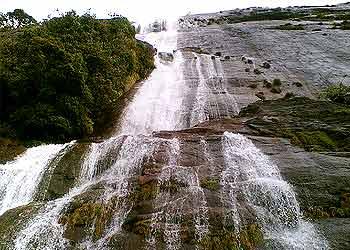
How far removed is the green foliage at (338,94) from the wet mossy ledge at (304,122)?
6.14ft

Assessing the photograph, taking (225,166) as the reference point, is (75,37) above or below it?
above

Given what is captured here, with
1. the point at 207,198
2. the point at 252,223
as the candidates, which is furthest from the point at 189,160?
the point at 252,223

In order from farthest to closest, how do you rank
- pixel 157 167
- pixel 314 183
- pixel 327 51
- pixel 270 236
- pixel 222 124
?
pixel 327 51, pixel 222 124, pixel 157 167, pixel 314 183, pixel 270 236

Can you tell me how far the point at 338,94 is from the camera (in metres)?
26.2

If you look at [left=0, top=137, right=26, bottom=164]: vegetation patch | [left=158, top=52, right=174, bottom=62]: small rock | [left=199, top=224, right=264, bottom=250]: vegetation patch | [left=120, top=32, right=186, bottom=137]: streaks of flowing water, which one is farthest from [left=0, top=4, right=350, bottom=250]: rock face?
[left=158, top=52, right=174, bottom=62]: small rock

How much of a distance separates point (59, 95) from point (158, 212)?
12.5 metres

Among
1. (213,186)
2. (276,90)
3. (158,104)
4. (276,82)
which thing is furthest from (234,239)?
(276,82)

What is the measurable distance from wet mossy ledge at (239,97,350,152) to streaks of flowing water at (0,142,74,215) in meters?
9.17

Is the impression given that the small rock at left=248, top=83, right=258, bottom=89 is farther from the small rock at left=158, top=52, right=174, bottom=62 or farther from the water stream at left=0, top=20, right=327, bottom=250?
the small rock at left=158, top=52, right=174, bottom=62

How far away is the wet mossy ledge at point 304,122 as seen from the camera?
19438mm

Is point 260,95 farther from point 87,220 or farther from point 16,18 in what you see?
point 16,18

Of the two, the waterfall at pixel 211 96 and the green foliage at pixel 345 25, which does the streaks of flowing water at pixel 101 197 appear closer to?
the waterfall at pixel 211 96

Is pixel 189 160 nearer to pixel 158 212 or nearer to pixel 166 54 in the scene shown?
pixel 158 212

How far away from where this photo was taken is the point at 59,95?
80.8ft
